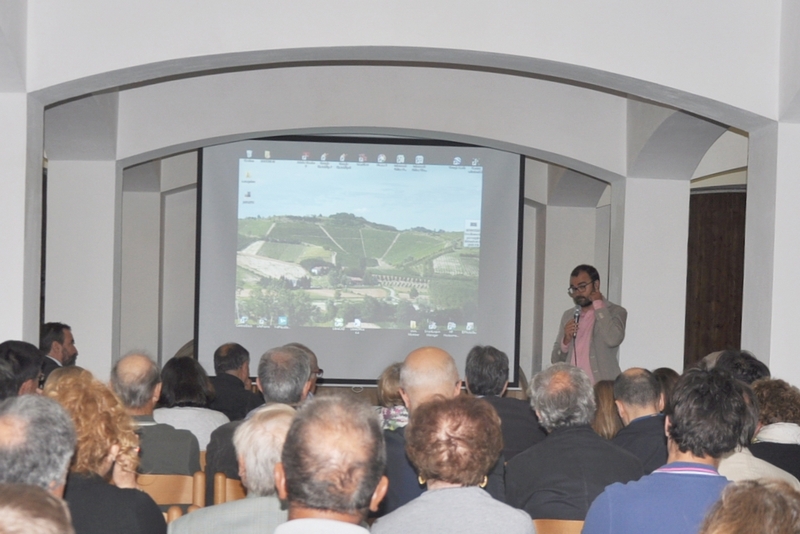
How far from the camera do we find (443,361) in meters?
3.09

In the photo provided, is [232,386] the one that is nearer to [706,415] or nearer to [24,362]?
[24,362]

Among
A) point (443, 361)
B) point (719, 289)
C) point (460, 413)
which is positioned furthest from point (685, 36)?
point (719, 289)

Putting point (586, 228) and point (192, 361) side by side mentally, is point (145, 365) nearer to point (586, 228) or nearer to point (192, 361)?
point (192, 361)

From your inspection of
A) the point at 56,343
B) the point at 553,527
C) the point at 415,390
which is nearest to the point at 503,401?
the point at 415,390

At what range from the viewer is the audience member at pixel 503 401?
3580 mm

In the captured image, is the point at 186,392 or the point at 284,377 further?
the point at 186,392

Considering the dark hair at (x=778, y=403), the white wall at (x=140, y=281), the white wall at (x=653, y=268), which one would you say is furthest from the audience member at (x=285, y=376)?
the white wall at (x=140, y=281)

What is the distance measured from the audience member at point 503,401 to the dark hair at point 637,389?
0.41 metres

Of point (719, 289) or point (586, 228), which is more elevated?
point (586, 228)

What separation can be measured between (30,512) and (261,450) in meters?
1.14

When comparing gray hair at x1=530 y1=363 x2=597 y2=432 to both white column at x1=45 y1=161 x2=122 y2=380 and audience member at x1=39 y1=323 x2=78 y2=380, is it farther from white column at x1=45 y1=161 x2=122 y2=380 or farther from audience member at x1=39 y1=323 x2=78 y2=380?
white column at x1=45 y1=161 x2=122 y2=380

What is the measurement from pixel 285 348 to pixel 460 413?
5.47ft

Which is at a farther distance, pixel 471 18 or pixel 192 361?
pixel 471 18

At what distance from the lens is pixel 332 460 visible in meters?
1.49
